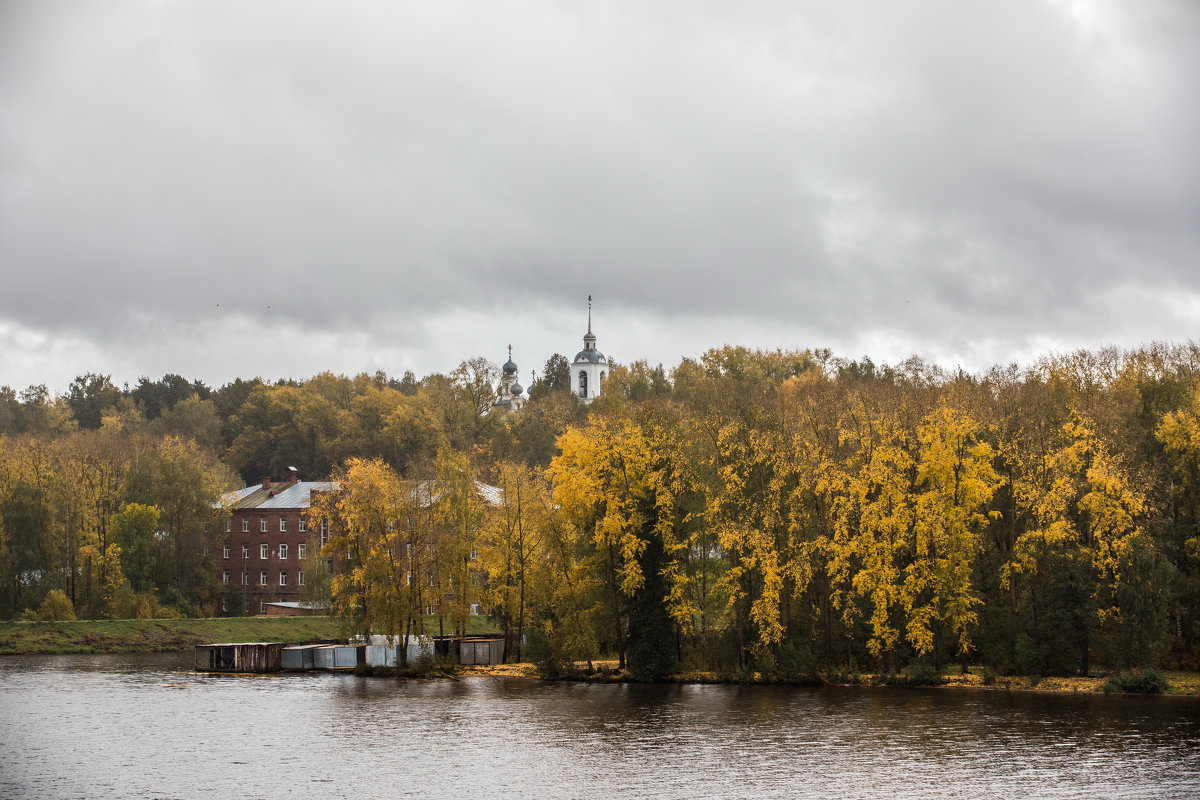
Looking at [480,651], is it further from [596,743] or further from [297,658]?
[596,743]

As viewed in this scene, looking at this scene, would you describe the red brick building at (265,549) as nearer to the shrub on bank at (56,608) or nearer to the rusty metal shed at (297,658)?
the shrub on bank at (56,608)

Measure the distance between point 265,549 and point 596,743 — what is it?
85019mm

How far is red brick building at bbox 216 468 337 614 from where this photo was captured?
12069cm

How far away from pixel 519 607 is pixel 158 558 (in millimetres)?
47873

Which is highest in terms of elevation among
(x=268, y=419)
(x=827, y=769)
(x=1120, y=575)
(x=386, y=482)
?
(x=268, y=419)

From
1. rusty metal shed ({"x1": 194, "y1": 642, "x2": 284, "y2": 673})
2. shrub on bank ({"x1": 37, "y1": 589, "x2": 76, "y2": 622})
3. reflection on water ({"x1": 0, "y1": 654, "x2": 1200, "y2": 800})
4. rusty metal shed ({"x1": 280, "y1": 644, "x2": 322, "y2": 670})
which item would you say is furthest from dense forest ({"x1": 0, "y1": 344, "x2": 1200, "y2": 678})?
shrub on bank ({"x1": 37, "y1": 589, "x2": 76, "y2": 622})

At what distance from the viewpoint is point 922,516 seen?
58719 millimetres

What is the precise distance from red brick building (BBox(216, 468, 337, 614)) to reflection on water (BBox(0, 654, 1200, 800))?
58627 millimetres

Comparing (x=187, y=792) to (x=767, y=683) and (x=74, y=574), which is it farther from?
(x=74, y=574)

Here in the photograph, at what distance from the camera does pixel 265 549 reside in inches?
4783

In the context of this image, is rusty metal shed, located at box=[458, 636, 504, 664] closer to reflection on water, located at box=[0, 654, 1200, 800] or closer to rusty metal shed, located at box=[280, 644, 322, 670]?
rusty metal shed, located at box=[280, 644, 322, 670]

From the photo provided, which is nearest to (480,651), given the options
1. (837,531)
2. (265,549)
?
(837,531)

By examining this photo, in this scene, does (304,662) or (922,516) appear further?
(304,662)

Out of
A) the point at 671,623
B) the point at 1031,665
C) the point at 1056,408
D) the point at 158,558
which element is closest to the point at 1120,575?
the point at 1031,665
